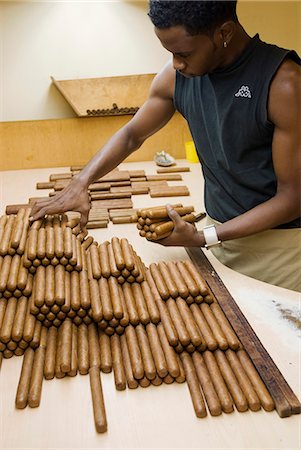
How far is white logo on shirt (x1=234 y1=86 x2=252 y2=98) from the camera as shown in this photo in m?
1.94

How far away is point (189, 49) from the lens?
1775mm

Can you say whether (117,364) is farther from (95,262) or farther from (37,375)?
(95,262)

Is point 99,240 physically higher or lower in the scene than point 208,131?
lower

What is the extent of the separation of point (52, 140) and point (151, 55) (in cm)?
92

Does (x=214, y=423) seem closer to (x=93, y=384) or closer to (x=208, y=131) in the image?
(x=93, y=384)

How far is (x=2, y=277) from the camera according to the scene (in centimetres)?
181

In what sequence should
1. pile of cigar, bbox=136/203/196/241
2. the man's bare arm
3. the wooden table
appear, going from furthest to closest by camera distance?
the man's bare arm → pile of cigar, bbox=136/203/196/241 → the wooden table

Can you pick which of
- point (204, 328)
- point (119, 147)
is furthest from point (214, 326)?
point (119, 147)

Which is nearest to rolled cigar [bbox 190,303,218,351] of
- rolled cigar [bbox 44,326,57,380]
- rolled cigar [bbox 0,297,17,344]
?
rolled cigar [bbox 44,326,57,380]

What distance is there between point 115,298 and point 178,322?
21 cm

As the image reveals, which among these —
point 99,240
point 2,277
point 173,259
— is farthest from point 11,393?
point 99,240

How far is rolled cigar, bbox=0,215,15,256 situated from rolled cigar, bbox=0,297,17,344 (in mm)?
254

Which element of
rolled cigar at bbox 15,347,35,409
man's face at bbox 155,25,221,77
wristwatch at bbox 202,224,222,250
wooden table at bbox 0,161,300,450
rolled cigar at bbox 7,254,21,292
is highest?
man's face at bbox 155,25,221,77

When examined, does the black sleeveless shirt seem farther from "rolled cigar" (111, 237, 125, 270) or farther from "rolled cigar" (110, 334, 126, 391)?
"rolled cigar" (110, 334, 126, 391)
